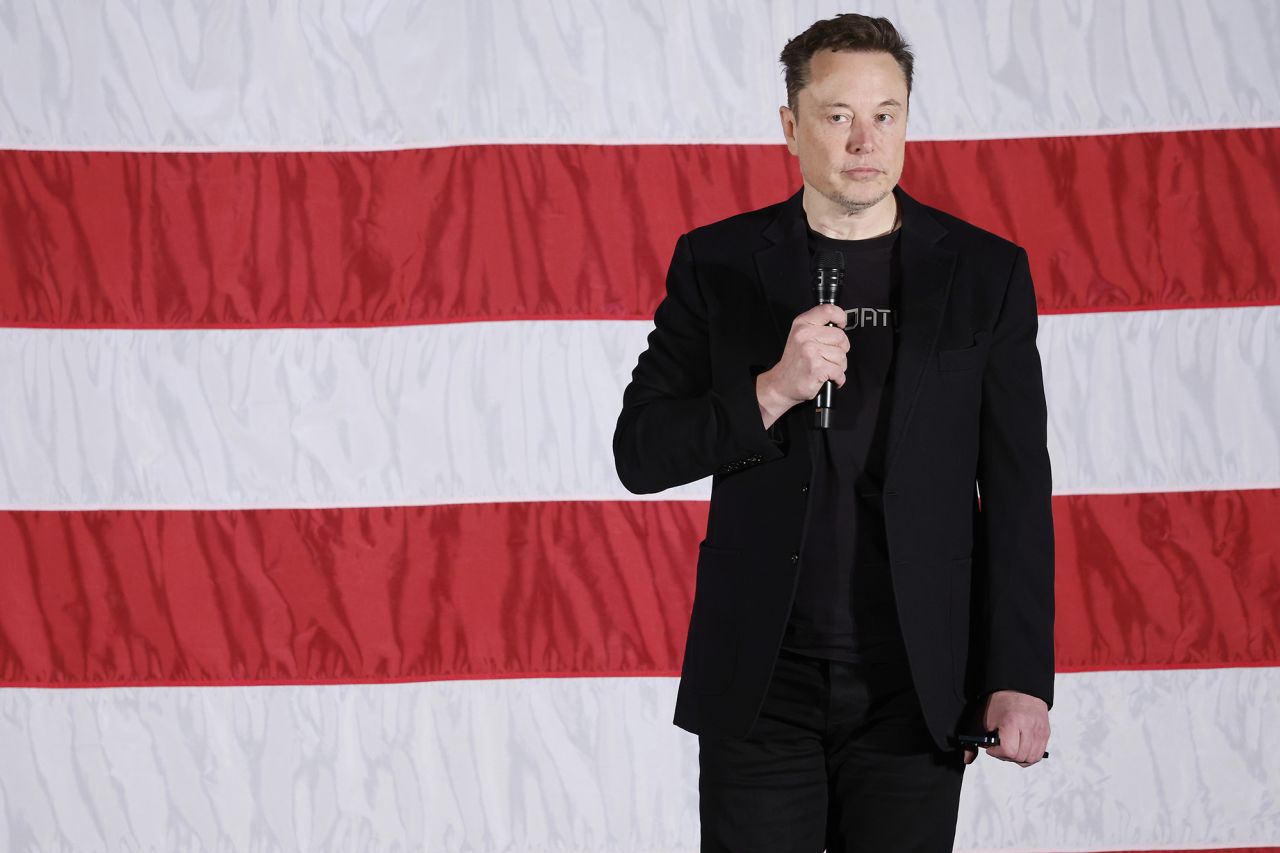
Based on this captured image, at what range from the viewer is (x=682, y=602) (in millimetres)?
2107

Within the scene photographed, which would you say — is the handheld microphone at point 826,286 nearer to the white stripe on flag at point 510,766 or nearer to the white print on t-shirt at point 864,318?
the white print on t-shirt at point 864,318

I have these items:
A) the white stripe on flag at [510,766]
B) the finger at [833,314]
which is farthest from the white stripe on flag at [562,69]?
A: the finger at [833,314]

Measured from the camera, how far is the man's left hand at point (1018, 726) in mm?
1146

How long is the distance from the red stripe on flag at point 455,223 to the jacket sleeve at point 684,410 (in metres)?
0.82

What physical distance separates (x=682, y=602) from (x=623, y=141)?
2.56 feet

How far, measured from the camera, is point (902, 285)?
3.96 feet

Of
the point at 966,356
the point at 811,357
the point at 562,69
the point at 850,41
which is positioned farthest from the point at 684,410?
the point at 562,69

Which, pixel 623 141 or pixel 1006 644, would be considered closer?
pixel 1006 644

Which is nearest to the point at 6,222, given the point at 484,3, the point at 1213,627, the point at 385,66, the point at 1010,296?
the point at 385,66

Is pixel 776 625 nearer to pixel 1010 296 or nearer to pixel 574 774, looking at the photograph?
pixel 1010 296

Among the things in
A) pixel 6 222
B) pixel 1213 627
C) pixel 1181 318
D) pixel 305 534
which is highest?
pixel 6 222

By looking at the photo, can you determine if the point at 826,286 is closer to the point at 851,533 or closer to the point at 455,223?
the point at 851,533

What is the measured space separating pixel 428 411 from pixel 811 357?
115cm

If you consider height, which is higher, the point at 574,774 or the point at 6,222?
the point at 6,222
